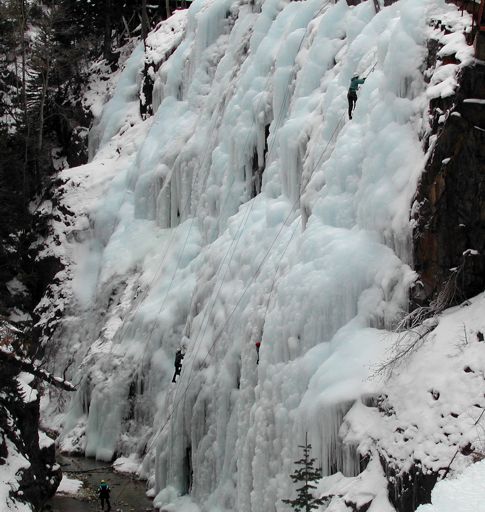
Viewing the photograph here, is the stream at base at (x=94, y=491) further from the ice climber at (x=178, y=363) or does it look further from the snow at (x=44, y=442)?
the ice climber at (x=178, y=363)

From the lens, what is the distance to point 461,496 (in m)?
5.89

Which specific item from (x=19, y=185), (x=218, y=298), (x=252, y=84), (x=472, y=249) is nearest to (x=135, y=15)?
(x=19, y=185)

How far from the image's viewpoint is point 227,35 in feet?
74.5

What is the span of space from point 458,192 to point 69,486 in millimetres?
10481

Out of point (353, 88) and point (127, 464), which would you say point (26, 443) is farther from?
point (353, 88)

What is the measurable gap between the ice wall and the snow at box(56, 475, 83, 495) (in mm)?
1589

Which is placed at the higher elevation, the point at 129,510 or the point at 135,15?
the point at 135,15

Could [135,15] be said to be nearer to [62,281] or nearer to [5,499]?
[62,281]

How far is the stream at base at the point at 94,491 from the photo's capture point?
15.5 meters

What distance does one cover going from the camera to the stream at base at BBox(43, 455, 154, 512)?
50.9 ft

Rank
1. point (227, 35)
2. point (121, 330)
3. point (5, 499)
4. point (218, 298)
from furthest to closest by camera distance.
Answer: point (227, 35) → point (121, 330) → point (218, 298) → point (5, 499)

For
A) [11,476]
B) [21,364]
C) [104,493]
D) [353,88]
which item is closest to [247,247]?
[353,88]

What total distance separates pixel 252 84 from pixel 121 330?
680 cm

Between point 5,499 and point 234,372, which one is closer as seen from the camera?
point 5,499
